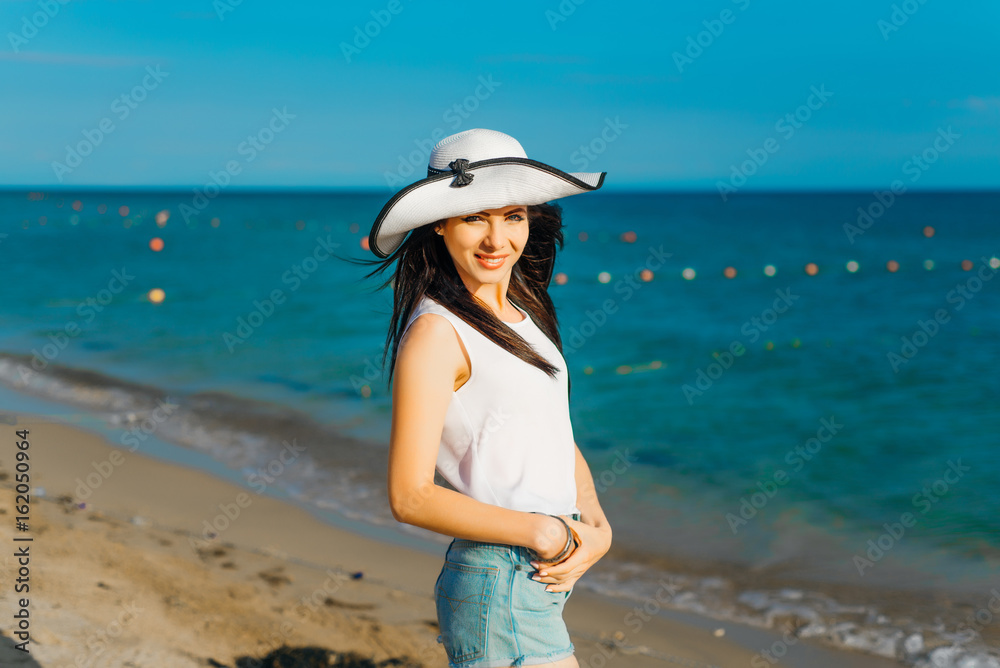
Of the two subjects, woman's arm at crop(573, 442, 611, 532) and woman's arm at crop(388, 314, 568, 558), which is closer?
woman's arm at crop(388, 314, 568, 558)

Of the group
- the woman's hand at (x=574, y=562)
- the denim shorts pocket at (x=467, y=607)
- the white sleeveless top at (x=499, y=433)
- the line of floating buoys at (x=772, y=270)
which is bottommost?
the denim shorts pocket at (x=467, y=607)

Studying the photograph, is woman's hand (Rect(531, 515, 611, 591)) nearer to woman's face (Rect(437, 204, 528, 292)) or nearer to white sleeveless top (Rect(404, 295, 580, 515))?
white sleeveless top (Rect(404, 295, 580, 515))

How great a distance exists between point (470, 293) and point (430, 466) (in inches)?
20.5

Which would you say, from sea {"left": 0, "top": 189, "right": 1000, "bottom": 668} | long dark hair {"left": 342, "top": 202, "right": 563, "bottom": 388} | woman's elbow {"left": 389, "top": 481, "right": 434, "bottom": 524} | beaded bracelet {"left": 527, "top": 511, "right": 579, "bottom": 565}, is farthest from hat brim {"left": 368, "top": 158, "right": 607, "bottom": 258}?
sea {"left": 0, "top": 189, "right": 1000, "bottom": 668}

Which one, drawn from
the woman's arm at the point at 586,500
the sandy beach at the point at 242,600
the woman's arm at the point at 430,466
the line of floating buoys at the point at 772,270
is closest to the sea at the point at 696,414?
the sandy beach at the point at 242,600

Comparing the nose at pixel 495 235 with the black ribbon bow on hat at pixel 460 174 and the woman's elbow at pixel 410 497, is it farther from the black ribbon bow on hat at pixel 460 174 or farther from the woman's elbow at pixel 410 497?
the woman's elbow at pixel 410 497

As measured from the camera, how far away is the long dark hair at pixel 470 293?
2.09 meters

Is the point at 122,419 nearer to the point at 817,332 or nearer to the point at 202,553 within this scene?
the point at 202,553

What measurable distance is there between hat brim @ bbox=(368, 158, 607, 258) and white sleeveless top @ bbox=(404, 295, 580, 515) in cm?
24

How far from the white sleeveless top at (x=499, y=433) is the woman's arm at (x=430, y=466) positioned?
0.08 metres

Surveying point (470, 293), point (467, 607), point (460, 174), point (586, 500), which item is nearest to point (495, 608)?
point (467, 607)

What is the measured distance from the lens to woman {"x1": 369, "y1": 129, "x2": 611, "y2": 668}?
192 cm

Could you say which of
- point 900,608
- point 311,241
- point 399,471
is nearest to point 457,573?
point 399,471

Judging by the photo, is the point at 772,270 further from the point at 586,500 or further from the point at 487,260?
the point at 487,260
